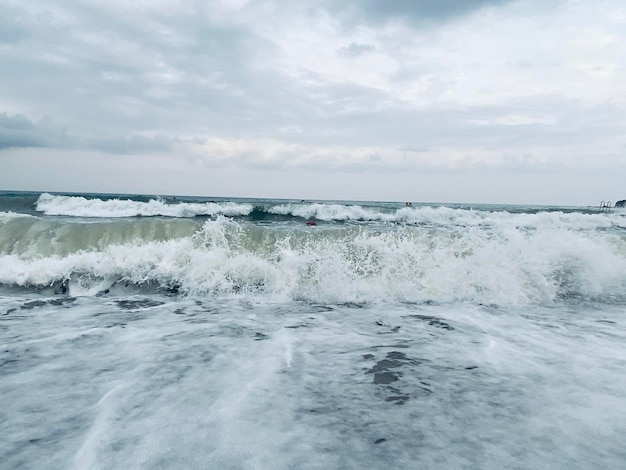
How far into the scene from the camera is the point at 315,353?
446cm

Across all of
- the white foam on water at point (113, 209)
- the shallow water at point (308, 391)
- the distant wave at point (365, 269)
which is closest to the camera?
the shallow water at point (308, 391)

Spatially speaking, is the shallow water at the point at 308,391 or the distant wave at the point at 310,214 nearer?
the shallow water at the point at 308,391

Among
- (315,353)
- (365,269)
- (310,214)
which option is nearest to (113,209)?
(310,214)

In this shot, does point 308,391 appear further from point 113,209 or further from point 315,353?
point 113,209

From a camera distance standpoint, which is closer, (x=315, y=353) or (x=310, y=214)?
(x=315, y=353)

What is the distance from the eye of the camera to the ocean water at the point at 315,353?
2629mm

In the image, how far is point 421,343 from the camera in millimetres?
4785

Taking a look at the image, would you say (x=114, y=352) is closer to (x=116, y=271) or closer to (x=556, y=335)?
(x=116, y=271)

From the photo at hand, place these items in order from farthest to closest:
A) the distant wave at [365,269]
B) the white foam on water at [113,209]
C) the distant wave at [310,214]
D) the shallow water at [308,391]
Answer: the distant wave at [310,214], the white foam on water at [113,209], the distant wave at [365,269], the shallow water at [308,391]

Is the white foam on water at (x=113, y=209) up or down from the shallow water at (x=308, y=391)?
up

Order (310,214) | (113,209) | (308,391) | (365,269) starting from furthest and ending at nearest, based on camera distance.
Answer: (310,214) → (113,209) → (365,269) → (308,391)

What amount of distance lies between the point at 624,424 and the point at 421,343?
211 centimetres

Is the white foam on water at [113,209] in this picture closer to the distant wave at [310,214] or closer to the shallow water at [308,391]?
the distant wave at [310,214]

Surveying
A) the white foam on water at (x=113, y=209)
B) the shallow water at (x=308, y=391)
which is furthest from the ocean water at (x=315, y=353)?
the white foam on water at (x=113, y=209)
